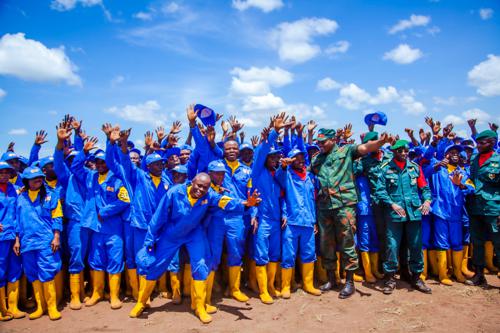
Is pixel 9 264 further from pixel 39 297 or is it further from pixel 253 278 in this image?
pixel 253 278

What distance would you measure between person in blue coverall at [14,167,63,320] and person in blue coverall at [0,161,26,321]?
0.34ft

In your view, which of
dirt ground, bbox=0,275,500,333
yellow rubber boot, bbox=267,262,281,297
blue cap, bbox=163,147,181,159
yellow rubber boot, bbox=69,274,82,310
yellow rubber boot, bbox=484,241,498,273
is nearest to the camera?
dirt ground, bbox=0,275,500,333

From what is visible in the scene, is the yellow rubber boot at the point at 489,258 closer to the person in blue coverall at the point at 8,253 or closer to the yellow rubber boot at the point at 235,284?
the yellow rubber boot at the point at 235,284

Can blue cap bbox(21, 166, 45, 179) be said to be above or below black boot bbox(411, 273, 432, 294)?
above

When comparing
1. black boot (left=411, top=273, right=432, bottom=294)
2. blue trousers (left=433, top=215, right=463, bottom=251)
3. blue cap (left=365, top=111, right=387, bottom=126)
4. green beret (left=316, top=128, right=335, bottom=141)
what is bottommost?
black boot (left=411, top=273, right=432, bottom=294)

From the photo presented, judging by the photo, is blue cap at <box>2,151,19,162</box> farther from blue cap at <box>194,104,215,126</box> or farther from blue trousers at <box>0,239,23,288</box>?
blue cap at <box>194,104,215,126</box>

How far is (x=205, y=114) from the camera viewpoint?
5.97 meters

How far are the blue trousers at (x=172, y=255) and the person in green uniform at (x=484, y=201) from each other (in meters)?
5.20

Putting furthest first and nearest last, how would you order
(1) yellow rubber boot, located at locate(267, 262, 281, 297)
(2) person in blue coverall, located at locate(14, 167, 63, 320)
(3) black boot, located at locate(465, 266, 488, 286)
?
(3) black boot, located at locate(465, 266, 488, 286) < (1) yellow rubber boot, located at locate(267, 262, 281, 297) < (2) person in blue coverall, located at locate(14, 167, 63, 320)

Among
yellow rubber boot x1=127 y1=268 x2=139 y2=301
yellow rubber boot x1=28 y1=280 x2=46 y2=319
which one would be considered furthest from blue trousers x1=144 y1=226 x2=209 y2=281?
yellow rubber boot x1=28 y1=280 x2=46 y2=319

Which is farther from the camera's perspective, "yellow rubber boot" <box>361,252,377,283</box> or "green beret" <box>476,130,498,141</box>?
"yellow rubber boot" <box>361,252,377,283</box>

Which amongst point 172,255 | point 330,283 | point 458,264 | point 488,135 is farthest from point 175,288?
point 488,135

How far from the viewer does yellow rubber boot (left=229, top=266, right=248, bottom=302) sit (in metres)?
5.75

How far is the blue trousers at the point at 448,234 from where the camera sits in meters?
6.45
